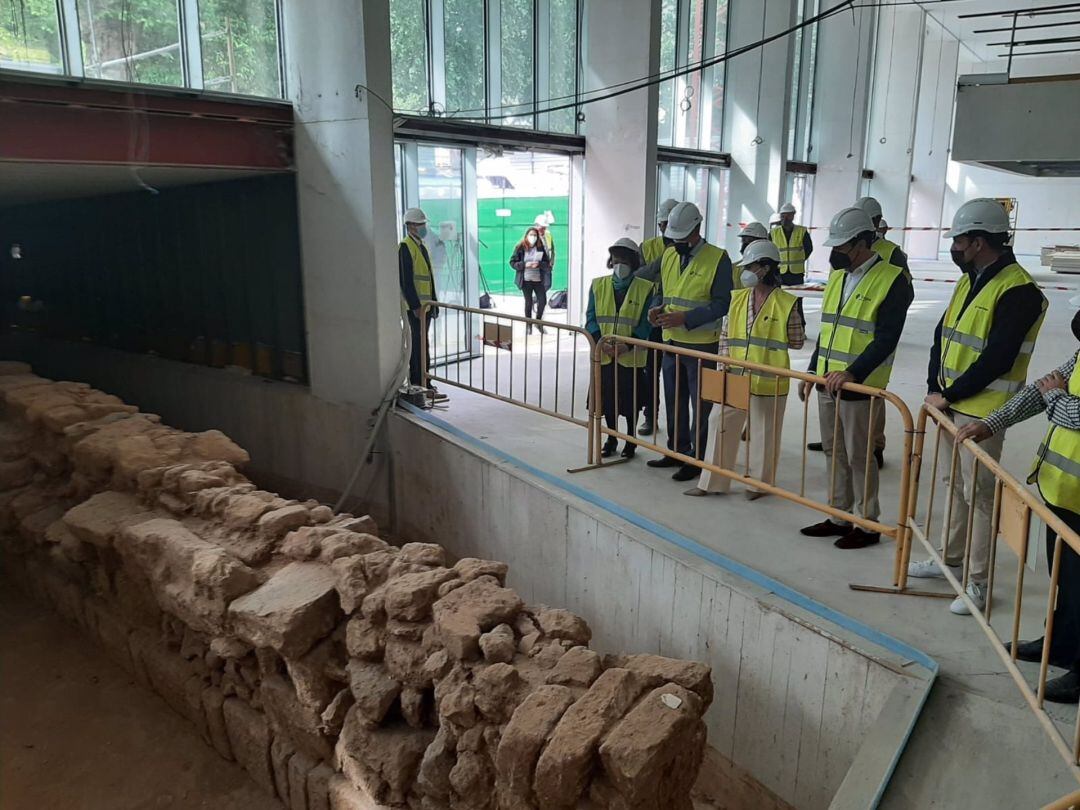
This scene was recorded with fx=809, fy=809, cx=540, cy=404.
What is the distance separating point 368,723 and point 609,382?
4.08m

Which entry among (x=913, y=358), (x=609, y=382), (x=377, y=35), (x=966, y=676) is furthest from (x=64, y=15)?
(x=913, y=358)

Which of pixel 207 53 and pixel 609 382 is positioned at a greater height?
pixel 207 53

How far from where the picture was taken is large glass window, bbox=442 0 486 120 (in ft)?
37.9

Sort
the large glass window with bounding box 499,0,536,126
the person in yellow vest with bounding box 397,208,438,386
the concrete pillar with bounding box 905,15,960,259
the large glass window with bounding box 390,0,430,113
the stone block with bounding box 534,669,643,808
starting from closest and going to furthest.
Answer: the stone block with bounding box 534,669,643,808 → the person in yellow vest with bounding box 397,208,438,386 → the large glass window with bounding box 390,0,430,113 → the large glass window with bounding box 499,0,536,126 → the concrete pillar with bounding box 905,15,960,259

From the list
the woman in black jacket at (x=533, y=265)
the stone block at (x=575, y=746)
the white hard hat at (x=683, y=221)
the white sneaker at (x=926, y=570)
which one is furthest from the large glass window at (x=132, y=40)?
the white sneaker at (x=926, y=570)

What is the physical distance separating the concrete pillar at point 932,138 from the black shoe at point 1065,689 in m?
26.1

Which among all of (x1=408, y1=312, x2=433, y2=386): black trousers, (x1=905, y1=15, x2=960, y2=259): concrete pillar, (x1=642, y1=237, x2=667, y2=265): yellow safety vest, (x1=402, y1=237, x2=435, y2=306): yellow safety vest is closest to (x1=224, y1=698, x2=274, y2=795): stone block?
(x1=408, y1=312, x2=433, y2=386): black trousers

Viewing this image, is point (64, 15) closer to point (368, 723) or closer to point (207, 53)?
point (207, 53)

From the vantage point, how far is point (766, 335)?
219 inches

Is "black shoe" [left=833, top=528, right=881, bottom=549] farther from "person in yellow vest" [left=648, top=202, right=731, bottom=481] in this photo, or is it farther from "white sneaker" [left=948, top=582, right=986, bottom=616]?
"person in yellow vest" [left=648, top=202, right=731, bottom=481]

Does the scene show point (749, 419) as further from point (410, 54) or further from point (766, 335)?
point (410, 54)

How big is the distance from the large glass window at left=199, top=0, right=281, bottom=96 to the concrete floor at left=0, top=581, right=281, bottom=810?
6.14m

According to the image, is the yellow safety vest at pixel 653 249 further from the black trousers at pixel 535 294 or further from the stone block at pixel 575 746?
the stone block at pixel 575 746

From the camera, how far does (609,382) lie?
7.36 meters
